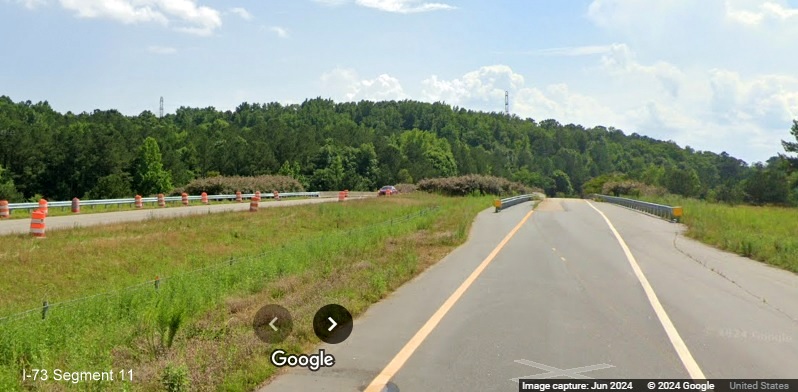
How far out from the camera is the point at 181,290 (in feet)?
48.1

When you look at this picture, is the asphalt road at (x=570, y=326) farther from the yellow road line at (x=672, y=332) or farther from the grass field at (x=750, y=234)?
the grass field at (x=750, y=234)

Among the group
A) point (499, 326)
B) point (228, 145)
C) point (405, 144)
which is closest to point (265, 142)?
point (228, 145)

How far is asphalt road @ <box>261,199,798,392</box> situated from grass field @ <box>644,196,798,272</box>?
1.13m

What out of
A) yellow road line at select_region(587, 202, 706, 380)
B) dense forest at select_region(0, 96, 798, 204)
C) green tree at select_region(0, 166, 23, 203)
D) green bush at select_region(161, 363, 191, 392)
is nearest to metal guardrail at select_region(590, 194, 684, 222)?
yellow road line at select_region(587, 202, 706, 380)

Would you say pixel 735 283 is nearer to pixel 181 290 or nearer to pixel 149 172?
pixel 181 290

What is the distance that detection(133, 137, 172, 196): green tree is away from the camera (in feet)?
345

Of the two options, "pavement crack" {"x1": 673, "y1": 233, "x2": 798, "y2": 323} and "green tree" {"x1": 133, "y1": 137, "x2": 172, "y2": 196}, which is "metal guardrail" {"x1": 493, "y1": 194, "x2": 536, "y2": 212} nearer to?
"pavement crack" {"x1": 673, "y1": 233, "x2": 798, "y2": 323}

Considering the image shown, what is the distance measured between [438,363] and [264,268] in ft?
33.3

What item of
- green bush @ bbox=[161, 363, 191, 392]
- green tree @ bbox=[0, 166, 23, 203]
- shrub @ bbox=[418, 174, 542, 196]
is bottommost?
green tree @ bbox=[0, 166, 23, 203]

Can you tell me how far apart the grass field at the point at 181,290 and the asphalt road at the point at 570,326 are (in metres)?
0.86

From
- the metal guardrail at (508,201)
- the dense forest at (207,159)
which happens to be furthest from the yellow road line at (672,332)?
the dense forest at (207,159)

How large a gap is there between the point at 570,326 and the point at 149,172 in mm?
102363

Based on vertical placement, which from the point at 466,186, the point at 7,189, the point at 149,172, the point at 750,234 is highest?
the point at 149,172

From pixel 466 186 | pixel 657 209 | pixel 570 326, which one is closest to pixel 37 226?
pixel 570 326
